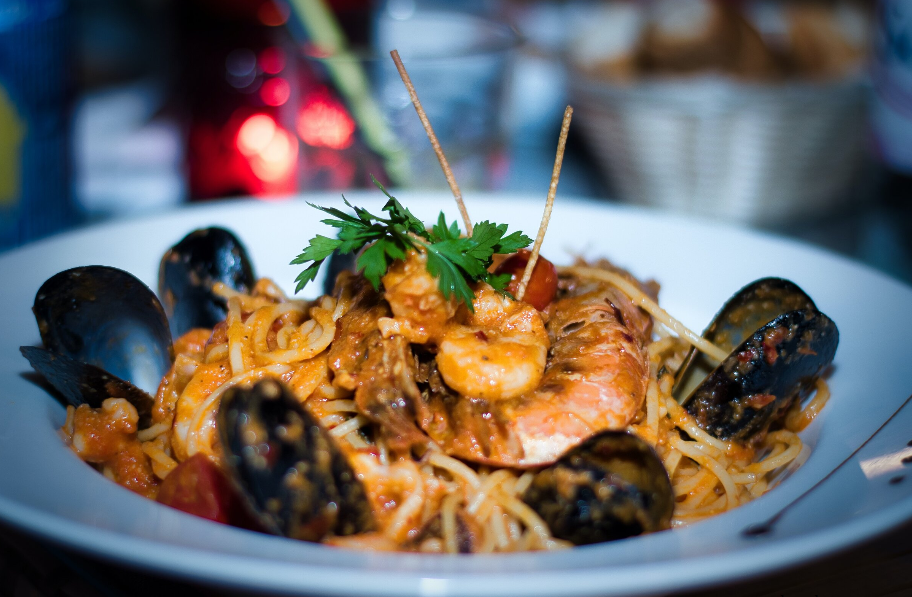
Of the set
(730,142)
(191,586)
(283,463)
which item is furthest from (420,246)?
(730,142)

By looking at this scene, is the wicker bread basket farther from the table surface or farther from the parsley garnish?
the table surface

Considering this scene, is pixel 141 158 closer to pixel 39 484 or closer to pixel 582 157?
pixel 582 157

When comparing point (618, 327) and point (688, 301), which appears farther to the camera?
point (688, 301)

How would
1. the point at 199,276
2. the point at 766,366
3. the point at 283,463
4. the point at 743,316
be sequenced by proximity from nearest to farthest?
the point at 283,463, the point at 766,366, the point at 743,316, the point at 199,276

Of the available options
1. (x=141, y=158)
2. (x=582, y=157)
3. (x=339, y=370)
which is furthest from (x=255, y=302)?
(x=582, y=157)

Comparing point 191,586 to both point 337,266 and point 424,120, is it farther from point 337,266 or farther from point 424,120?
point 337,266

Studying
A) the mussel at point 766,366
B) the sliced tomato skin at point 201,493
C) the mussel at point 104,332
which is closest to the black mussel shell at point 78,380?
the mussel at point 104,332
